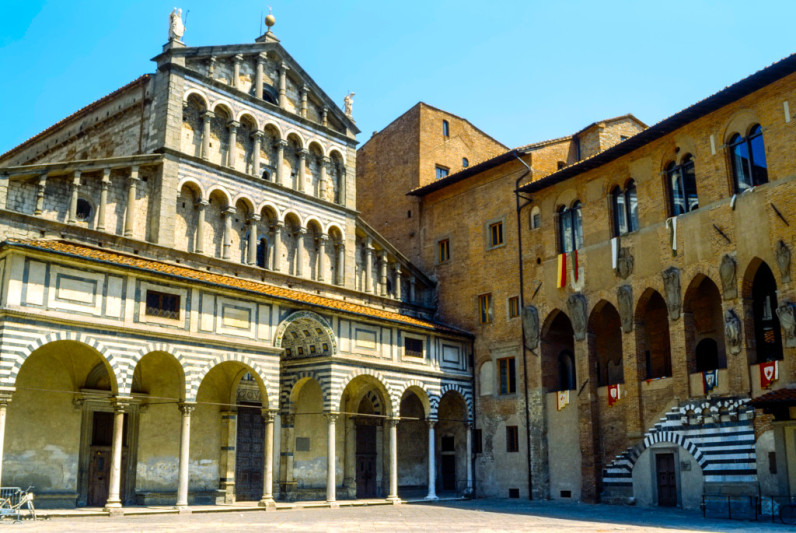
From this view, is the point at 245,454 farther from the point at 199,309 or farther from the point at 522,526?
the point at 522,526

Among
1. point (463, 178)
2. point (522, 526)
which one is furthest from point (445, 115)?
point (522, 526)

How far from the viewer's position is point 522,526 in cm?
1825

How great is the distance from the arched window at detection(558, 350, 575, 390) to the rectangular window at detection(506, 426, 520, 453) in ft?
7.67

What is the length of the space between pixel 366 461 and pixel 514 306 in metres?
8.04

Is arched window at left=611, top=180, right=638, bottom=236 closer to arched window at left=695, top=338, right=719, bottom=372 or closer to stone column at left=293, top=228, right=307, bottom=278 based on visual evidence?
arched window at left=695, top=338, right=719, bottom=372

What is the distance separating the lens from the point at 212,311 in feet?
75.7

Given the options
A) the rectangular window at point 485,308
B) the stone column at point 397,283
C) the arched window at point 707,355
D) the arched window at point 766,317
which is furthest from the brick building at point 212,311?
the arched window at point 766,317

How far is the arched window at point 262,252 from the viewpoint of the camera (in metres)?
28.2

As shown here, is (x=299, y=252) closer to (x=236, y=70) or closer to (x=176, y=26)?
(x=236, y=70)

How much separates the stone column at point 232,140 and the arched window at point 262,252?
2811 mm

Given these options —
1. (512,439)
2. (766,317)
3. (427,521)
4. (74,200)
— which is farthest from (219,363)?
(766,317)

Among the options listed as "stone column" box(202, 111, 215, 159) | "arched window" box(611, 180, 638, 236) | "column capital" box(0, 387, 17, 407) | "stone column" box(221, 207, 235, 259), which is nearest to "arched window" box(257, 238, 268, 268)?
"stone column" box(221, 207, 235, 259)

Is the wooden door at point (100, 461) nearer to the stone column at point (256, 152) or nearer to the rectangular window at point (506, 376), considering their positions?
the stone column at point (256, 152)

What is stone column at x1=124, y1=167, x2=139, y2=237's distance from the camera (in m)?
24.2
